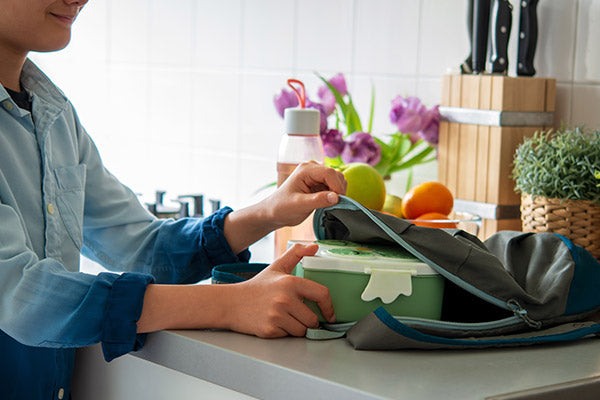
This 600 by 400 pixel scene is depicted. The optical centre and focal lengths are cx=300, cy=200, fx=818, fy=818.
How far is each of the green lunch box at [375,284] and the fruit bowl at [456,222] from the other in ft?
1.15

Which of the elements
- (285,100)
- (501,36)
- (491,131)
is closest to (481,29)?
(501,36)

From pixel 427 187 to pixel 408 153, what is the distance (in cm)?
41

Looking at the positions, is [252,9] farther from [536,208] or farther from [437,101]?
[536,208]

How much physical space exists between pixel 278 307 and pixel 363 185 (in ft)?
1.43

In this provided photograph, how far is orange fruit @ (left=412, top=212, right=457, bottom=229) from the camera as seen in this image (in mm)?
1152

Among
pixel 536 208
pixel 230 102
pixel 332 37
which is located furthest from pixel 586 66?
pixel 230 102

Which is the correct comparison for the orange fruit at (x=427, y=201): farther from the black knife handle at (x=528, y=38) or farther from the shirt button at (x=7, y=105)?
the shirt button at (x=7, y=105)

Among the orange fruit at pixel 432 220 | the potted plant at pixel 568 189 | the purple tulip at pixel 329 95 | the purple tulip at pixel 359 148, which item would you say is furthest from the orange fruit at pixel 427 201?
the purple tulip at pixel 329 95

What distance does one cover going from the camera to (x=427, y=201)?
124cm

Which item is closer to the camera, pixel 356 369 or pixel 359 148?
pixel 356 369

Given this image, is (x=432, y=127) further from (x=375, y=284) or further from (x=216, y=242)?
(x=375, y=284)

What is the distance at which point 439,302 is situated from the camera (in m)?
0.79

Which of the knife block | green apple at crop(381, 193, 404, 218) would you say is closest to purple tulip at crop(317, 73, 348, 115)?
the knife block

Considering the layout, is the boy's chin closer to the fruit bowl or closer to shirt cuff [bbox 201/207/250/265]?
shirt cuff [bbox 201/207/250/265]
